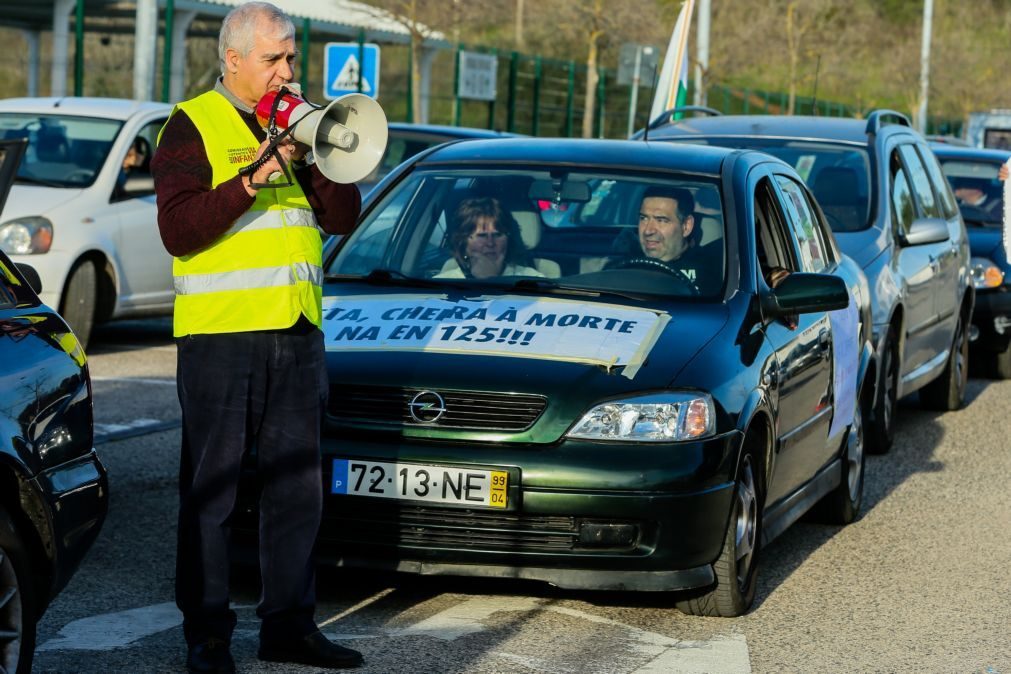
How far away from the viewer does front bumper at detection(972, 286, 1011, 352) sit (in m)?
14.4

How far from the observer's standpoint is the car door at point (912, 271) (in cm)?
1069

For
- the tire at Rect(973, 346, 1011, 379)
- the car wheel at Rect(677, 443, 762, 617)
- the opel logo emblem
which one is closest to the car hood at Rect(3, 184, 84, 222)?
the tire at Rect(973, 346, 1011, 379)

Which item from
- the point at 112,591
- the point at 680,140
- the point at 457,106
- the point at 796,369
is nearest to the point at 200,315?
the point at 112,591

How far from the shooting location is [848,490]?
26.5 ft

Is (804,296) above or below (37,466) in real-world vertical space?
above

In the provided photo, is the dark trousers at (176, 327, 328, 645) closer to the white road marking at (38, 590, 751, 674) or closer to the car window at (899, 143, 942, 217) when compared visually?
the white road marking at (38, 590, 751, 674)

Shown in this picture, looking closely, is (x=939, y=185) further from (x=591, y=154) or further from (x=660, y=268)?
(x=660, y=268)

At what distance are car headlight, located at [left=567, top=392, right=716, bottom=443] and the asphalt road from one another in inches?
25.3

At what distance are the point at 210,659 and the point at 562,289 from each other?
2.22 metres

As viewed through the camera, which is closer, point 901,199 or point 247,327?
point 247,327

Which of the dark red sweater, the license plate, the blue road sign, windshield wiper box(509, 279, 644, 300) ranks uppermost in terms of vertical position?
the blue road sign

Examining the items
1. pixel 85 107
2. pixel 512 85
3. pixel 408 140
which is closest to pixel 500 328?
pixel 85 107

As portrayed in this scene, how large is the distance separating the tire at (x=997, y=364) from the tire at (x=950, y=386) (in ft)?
6.76

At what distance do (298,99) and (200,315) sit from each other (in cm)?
64
